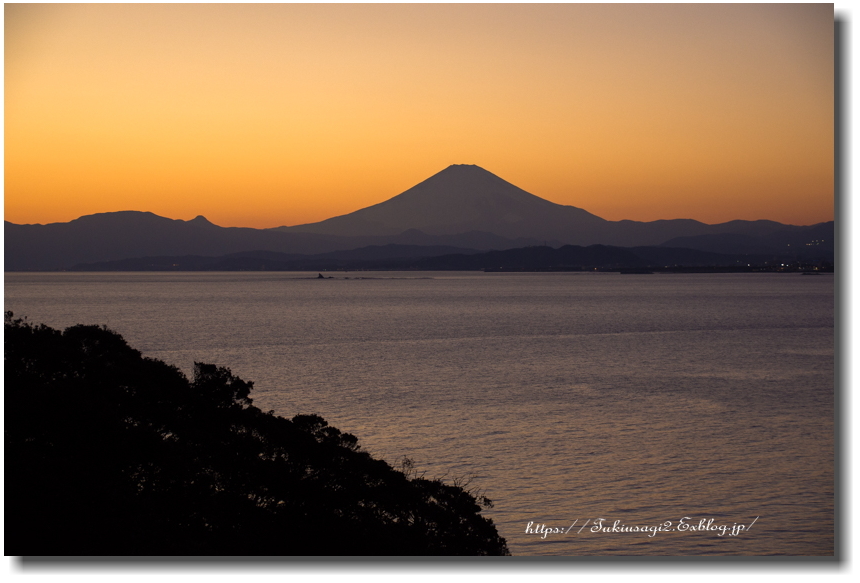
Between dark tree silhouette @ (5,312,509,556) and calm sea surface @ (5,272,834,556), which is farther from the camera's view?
calm sea surface @ (5,272,834,556)

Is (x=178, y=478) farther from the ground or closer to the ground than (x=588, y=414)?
farther from the ground

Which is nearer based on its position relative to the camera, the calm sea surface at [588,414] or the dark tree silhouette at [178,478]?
the dark tree silhouette at [178,478]

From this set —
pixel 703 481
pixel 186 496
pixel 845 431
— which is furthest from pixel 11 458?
pixel 703 481

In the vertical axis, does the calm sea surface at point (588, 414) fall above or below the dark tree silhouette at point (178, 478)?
below

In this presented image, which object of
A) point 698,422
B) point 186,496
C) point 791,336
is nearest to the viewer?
point 186,496

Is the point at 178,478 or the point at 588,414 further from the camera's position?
the point at 588,414
